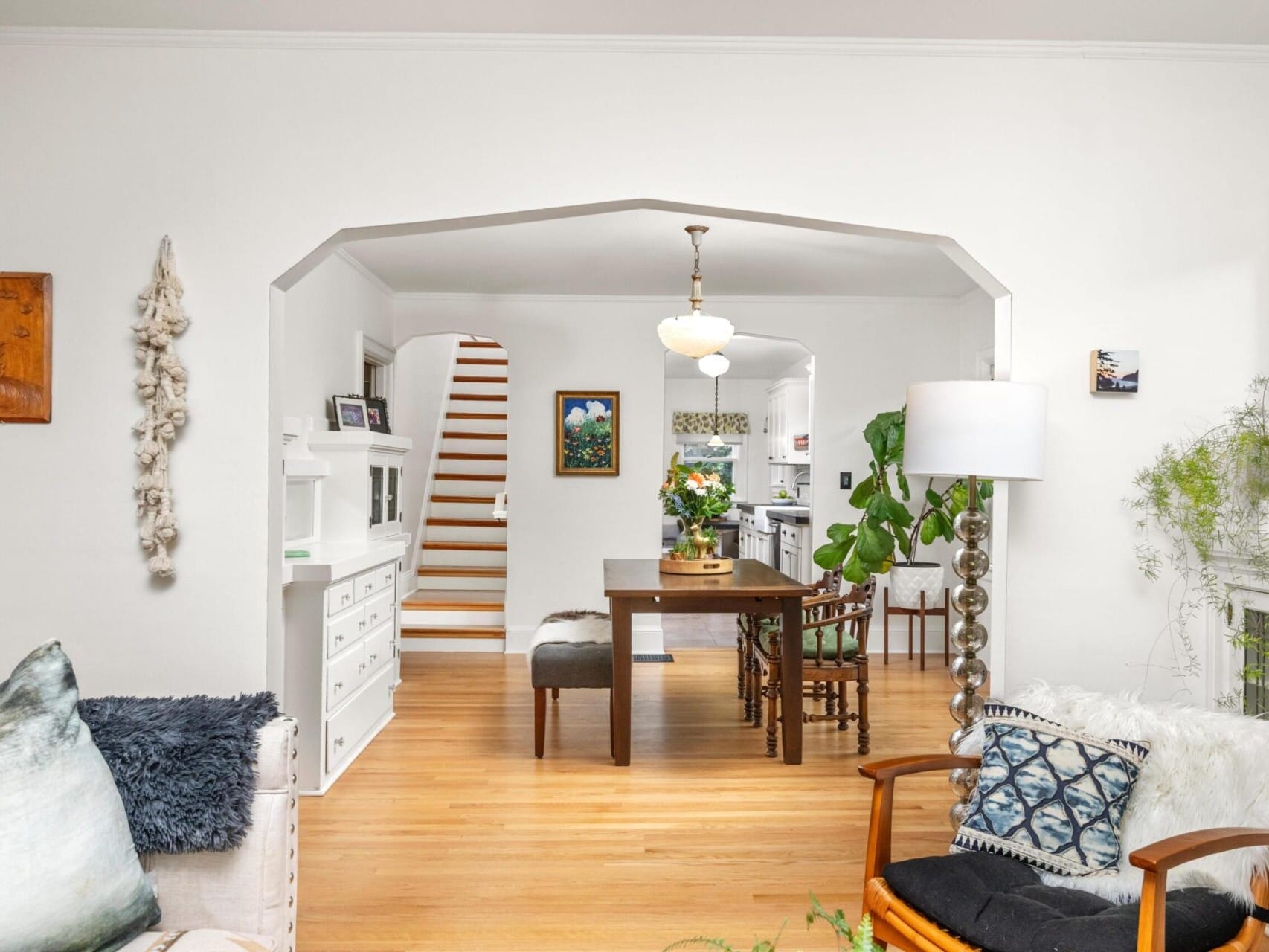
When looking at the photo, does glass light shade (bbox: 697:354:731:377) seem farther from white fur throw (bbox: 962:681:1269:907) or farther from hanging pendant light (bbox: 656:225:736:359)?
white fur throw (bbox: 962:681:1269:907)

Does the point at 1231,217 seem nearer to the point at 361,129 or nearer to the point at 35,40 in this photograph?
the point at 361,129

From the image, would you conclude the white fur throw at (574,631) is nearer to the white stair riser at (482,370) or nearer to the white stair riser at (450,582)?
the white stair riser at (450,582)

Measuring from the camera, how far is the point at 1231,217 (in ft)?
9.53

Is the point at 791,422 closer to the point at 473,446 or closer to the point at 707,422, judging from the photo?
the point at 707,422

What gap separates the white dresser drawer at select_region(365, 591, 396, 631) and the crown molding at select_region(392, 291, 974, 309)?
101 inches

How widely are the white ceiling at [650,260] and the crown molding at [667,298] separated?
49 millimetres

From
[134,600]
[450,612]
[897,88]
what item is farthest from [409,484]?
[897,88]

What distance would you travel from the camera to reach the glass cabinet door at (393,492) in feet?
17.3

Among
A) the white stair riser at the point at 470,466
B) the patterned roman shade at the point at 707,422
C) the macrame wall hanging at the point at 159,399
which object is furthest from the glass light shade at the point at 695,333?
the patterned roman shade at the point at 707,422

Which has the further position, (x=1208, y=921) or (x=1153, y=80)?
(x=1153, y=80)

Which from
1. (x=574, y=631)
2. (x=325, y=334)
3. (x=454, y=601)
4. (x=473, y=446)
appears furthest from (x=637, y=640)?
(x=325, y=334)

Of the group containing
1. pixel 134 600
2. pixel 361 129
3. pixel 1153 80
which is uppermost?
pixel 1153 80

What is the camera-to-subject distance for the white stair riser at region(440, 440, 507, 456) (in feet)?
27.8

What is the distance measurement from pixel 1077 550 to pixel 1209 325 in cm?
82
